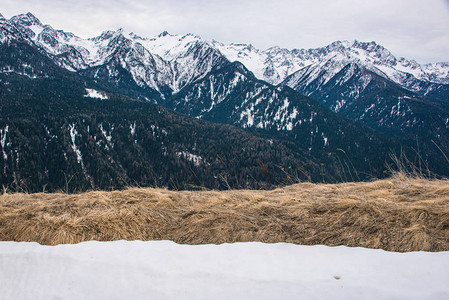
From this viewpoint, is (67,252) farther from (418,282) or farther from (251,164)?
(251,164)

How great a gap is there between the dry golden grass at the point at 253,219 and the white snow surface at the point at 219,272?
0.38 metres

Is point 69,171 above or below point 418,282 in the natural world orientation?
below

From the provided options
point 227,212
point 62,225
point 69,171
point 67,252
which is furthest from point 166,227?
point 69,171

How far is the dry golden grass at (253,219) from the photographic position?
345cm

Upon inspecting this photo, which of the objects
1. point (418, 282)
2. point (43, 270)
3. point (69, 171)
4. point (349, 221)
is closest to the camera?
point (418, 282)

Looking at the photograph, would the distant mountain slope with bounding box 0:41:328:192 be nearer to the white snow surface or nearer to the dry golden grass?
the dry golden grass

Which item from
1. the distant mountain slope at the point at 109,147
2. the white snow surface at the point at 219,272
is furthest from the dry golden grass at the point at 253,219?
the distant mountain slope at the point at 109,147

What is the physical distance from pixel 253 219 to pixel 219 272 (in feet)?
4.69

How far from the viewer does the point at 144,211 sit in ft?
14.5

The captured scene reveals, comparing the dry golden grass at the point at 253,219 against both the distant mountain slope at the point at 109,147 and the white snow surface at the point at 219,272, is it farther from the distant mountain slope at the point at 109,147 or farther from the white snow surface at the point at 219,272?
the distant mountain slope at the point at 109,147

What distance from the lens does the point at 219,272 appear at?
2734 millimetres

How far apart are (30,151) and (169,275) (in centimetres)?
17267

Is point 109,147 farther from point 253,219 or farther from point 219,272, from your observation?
point 219,272

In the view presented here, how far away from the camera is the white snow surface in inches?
95.0
